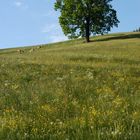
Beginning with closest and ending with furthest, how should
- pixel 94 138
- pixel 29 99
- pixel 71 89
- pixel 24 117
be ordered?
1. pixel 94 138
2. pixel 24 117
3. pixel 29 99
4. pixel 71 89

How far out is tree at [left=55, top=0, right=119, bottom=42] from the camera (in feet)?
267

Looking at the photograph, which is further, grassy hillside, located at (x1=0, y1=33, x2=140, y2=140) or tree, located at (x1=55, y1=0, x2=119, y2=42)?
tree, located at (x1=55, y1=0, x2=119, y2=42)

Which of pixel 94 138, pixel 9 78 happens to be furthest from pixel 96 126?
pixel 9 78

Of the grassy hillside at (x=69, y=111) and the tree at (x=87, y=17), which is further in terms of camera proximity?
the tree at (x=87, y=17)

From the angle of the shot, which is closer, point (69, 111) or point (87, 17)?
point (69, 111)

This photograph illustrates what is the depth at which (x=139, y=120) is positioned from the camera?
984 cm

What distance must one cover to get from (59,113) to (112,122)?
1543 mm

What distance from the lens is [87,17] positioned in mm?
81812

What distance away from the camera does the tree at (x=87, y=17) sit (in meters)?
81.5

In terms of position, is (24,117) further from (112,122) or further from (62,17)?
(62,17)

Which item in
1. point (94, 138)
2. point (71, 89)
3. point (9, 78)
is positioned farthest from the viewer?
point (9, 78)

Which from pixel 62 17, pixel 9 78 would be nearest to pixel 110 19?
pixel 62 17

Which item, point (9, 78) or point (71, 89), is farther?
point (9, 78)

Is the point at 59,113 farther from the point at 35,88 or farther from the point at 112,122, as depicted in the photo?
the point at 35,88
